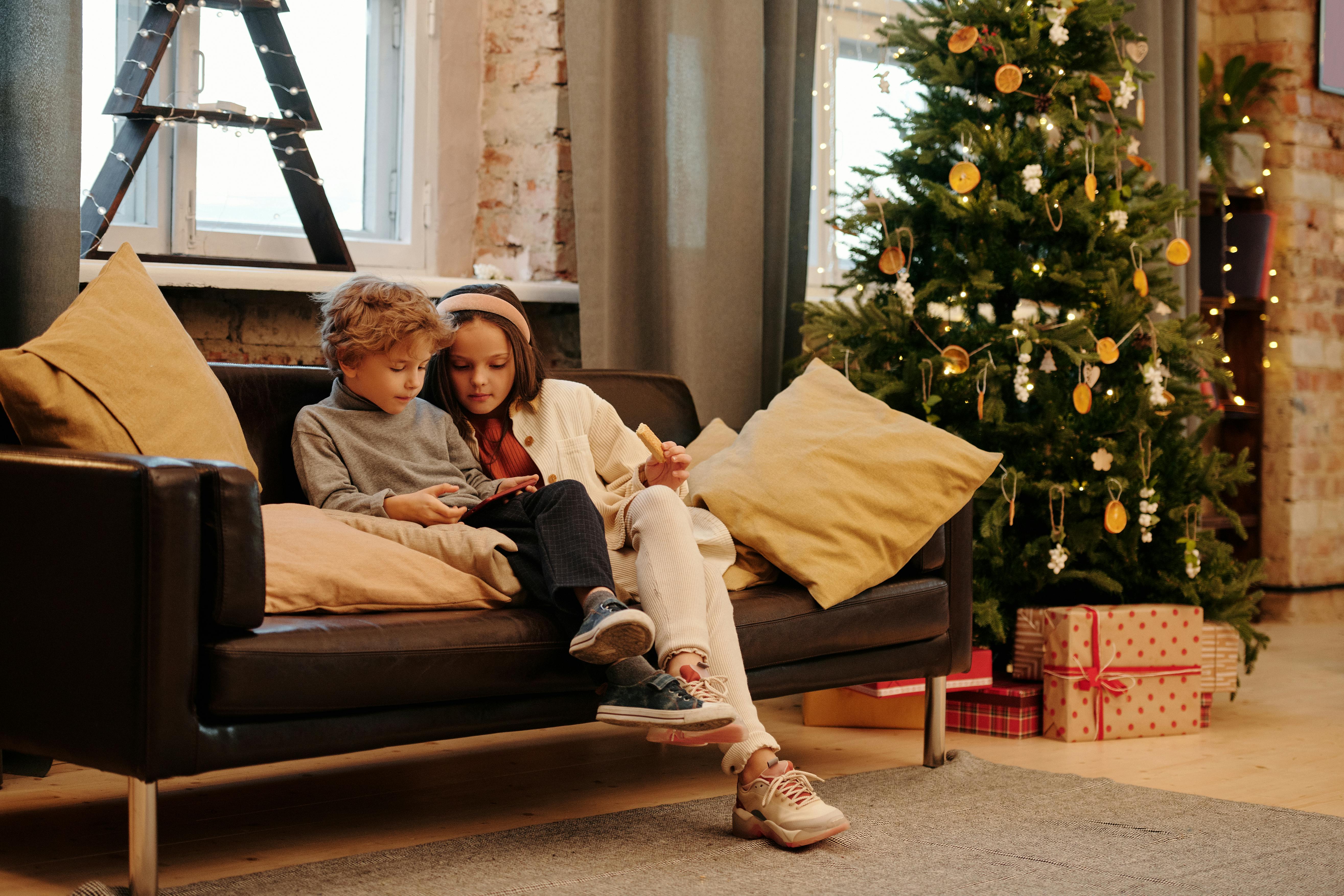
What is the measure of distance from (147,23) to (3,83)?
64cm

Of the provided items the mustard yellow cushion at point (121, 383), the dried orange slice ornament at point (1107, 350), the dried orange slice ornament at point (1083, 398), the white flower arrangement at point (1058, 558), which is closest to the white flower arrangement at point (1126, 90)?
the dried orange slice ornament at point (1107, 350)

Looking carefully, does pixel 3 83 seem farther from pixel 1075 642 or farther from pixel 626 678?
→ pixel 1075 642

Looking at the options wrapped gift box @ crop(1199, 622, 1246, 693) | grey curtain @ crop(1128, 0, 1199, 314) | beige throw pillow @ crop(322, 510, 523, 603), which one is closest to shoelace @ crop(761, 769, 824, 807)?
beige throw pillow @ crop(322, 510, 523, 603)

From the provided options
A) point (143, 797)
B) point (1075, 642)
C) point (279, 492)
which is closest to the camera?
point (143, 797)

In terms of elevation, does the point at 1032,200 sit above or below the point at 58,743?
above

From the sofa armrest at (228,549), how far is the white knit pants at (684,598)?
588 millimetres

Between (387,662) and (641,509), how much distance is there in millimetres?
540

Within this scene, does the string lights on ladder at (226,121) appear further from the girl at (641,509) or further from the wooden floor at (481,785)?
the wooden floor at (481,785)

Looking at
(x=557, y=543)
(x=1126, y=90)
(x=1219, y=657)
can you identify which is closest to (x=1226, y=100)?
(x=1126, y=90)

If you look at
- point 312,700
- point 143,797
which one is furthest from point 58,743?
point 312,700

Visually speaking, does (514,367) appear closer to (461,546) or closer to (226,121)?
(461,546)

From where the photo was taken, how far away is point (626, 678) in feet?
6.61

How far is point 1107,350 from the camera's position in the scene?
Result: 3137mm

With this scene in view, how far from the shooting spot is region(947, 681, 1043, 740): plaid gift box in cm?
303
